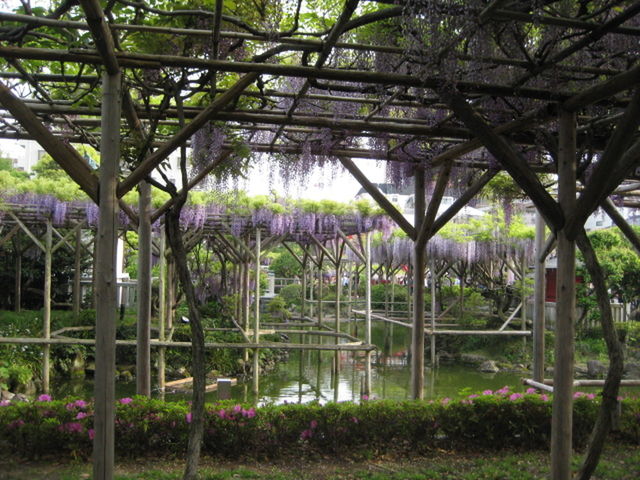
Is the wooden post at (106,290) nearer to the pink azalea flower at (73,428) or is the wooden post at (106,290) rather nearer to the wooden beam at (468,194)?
the pink azalea flower at (73,428)

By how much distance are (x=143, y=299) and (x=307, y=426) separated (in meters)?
1.73

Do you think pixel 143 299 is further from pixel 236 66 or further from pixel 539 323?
pixel 539 323

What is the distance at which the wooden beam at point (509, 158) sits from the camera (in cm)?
335

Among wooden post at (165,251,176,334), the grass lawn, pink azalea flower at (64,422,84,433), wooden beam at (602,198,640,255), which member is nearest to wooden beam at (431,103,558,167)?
wooden beam at (602,198,640,255)

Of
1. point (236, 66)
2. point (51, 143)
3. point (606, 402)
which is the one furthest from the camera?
point (606, 402)

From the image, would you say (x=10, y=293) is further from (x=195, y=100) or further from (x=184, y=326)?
(x=195, y=100)

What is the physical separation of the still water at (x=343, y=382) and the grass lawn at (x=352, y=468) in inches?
132

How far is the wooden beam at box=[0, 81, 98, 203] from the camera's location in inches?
116

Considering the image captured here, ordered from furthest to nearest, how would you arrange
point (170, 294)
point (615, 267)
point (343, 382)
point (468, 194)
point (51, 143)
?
point (615, 267)
point (170, 294)
point (343, 382)
point (468, 194)
point (51, 143)

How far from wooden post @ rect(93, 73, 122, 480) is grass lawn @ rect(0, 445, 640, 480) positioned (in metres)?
0.91

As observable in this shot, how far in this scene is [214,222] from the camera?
10883 millimetres

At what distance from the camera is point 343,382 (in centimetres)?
1055

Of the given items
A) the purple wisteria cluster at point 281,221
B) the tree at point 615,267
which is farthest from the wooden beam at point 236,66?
the tree at point 615,267

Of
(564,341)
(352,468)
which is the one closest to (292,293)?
(352,468)
